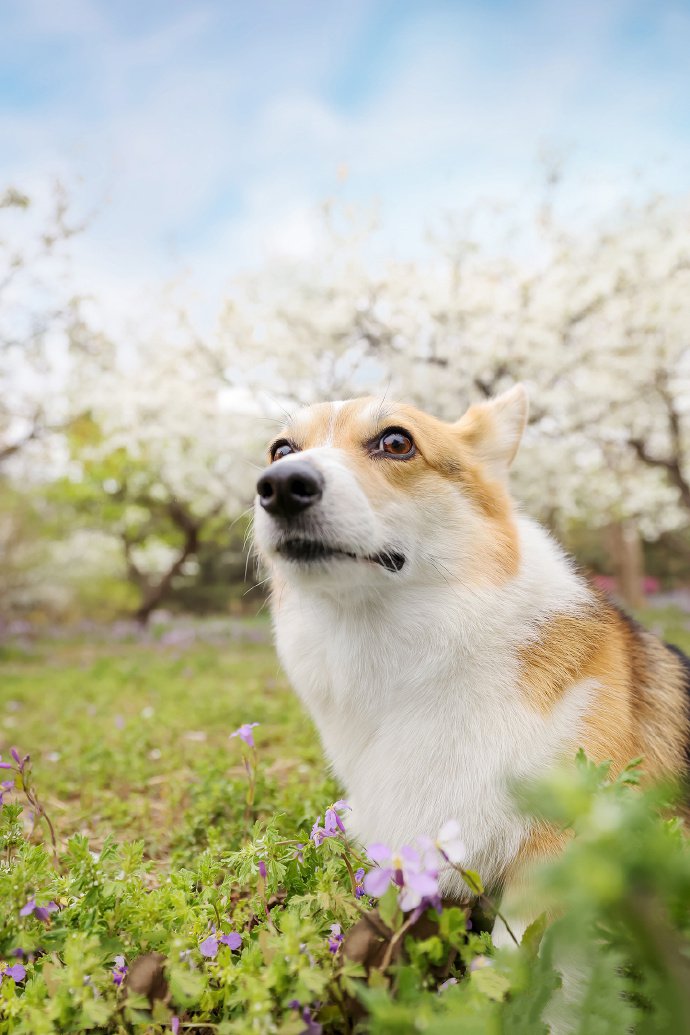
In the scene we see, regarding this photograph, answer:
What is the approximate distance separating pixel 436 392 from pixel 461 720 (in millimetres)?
9242

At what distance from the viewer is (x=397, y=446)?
2410 millimetres

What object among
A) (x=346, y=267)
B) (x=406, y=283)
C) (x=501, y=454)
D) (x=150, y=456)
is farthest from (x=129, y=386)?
(x=501, y=454)

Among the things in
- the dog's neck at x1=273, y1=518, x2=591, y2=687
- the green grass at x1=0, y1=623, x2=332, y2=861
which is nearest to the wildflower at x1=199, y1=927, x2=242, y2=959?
the dog's neck at x1=273, y1=518, x2=591, y2=687

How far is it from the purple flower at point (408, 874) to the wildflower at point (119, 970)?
26.0 inches

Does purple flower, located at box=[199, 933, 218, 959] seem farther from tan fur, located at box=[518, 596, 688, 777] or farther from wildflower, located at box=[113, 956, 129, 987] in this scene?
tan fur, located at box=[518, 596, 688, 777]

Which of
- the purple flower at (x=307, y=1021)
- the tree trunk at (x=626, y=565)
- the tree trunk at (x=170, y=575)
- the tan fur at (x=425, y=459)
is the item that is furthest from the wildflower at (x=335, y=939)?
the tree trunk at (x=626, y=565)

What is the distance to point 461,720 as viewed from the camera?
196 cm

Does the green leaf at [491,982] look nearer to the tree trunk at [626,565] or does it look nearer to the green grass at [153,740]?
the green grass at [153,740]

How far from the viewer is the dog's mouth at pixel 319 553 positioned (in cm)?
210

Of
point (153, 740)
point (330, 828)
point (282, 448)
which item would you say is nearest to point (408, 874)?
point (330, 828)

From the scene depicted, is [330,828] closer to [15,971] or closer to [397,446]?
[15,971]

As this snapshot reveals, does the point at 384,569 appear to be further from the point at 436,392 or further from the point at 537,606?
the point at 436,392

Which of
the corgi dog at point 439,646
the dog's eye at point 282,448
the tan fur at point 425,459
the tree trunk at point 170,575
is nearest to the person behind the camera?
the corgi dog at point 439,646

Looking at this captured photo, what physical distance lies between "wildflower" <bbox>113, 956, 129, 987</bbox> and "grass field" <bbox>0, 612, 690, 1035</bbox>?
1 centimetres
